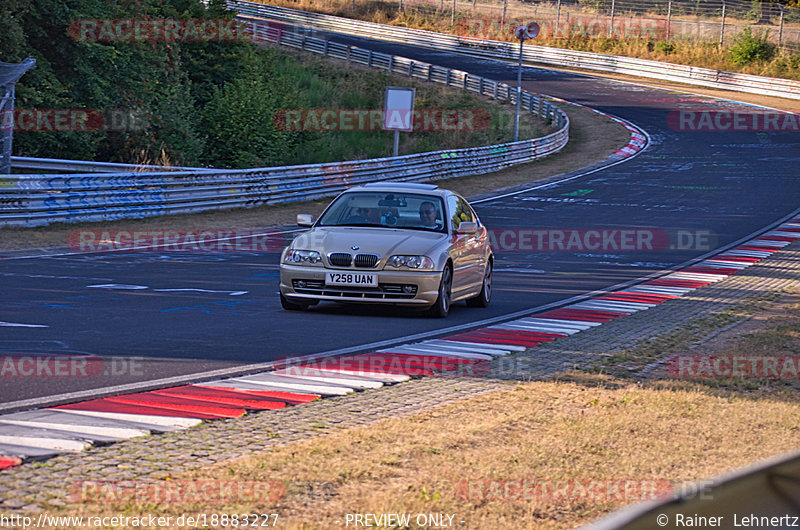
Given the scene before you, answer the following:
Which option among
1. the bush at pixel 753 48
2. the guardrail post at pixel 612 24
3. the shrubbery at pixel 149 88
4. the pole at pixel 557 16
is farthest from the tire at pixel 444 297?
the pole at pixel 557 16

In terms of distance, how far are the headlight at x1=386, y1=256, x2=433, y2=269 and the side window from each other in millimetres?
1248

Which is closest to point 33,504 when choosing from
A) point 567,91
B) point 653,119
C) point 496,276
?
point 496,276

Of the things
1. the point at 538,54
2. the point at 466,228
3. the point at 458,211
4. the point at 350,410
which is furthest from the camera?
the point at 538,54

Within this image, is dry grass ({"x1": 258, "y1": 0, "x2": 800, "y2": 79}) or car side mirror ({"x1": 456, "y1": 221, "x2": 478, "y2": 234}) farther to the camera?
dry grass ({"x1": 258, "y1": 0, "x2": 800, "y2": 79})

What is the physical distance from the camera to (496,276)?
17.3 metres

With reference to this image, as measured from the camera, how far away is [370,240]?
1197cm

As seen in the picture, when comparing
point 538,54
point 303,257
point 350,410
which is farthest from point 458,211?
point 538,54

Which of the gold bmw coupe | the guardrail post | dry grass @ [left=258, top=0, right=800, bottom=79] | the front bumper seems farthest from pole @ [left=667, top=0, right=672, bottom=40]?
the front bumper

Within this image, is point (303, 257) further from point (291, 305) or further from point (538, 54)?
point (538, 54)

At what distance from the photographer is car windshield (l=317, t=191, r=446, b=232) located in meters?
12.7

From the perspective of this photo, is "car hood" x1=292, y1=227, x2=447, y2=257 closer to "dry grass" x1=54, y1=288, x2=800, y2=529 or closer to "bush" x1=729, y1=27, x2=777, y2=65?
"dry grass" x1=54, y1=288, x2=800, y2=529

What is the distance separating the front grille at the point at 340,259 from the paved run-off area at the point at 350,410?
2627mm

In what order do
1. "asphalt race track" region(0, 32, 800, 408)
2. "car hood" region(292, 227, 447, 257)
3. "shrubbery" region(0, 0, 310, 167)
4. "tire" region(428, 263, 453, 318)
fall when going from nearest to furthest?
"asphalt race track" region(0, 32, 800, 408) < "car hood" region(292, 227, 447, 257) < "tire" region(428, 263, 453, 318) < "shrubbery" region(0, 0, 310, 167)

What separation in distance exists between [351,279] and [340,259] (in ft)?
0.88
